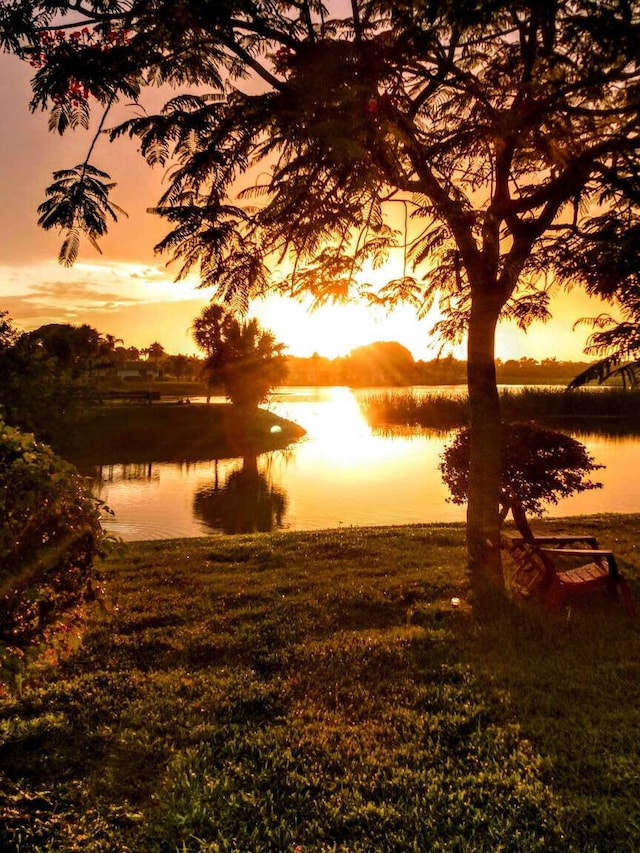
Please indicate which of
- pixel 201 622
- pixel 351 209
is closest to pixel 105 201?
pixel 351 209

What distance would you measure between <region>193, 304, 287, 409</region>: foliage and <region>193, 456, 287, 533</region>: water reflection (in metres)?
25.8

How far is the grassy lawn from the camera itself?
3.59 meters

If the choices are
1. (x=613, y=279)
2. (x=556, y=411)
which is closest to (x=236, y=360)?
(x=556, y=411)

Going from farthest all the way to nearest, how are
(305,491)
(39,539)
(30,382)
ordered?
(305,491), (30,382), (39,539)

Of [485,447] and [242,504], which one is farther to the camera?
[242,504]

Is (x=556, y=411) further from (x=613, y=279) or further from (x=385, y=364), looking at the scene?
(x=385, y=364)

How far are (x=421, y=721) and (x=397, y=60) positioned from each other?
6816mm

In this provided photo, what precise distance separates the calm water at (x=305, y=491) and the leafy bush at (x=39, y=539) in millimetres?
12573

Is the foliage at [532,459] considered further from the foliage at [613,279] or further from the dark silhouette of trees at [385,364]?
the dark silhouette of trees at [385,364]

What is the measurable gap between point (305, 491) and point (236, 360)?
31754 millimetres

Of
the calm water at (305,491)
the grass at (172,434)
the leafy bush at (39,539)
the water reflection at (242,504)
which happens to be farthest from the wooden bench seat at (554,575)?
the grass at (172,434)

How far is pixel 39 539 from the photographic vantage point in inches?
163

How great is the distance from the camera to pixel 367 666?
5809 millimetres

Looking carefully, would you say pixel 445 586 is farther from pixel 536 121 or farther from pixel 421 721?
pixel 536 121
